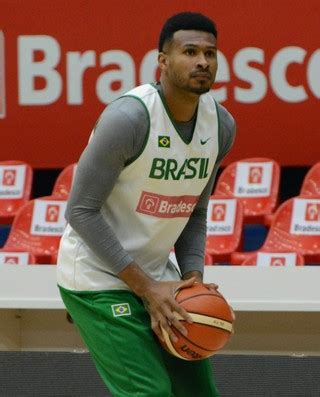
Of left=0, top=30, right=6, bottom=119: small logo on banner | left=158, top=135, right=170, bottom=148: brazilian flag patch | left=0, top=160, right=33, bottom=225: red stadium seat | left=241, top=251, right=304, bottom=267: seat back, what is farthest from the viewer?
left=0, top=30, right=6, bottom=119: small logo on banner

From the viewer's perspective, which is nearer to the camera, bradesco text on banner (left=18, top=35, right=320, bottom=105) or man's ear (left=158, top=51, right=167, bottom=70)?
man's ear (left=158, top=51, right=167, bottom=70)

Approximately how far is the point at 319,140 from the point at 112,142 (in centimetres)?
446

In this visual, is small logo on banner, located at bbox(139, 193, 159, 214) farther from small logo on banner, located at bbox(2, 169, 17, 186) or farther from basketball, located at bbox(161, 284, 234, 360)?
small logo on banner, located at bbox(2, 169, 17, 186)

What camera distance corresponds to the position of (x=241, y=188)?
728cm

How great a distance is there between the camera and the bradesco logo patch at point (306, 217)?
6.79 m

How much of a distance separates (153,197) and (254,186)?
159 inches

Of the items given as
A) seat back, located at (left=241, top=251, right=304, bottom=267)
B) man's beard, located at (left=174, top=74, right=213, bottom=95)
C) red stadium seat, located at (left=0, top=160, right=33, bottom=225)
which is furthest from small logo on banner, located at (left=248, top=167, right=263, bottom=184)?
man's beard, located at (left=174, top=74, right=213, bottom=95)

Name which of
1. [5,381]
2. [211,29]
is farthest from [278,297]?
[211,29]

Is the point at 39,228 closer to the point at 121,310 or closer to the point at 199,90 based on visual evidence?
the point at 121,310

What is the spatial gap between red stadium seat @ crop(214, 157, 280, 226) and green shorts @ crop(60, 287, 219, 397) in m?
3.86

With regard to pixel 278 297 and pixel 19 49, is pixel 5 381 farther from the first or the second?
pixel 19 49

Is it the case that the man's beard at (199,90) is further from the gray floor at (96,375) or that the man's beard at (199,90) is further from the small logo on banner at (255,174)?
the small logo on banner at (255,174)

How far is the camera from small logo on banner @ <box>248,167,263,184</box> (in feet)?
23.5

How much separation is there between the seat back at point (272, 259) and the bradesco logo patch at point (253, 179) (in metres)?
0.67
